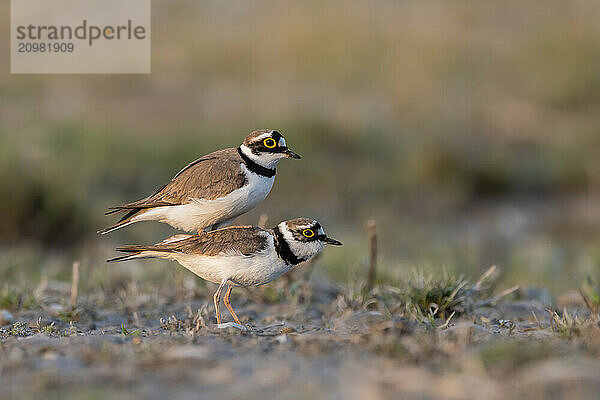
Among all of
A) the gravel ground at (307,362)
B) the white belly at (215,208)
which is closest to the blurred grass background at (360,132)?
the white belly at (215,208)

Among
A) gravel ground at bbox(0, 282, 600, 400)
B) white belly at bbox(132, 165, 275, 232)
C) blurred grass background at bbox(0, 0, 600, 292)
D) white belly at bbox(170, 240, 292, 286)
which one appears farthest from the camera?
blurred grass background at bbox(0, 0, 600, 292)

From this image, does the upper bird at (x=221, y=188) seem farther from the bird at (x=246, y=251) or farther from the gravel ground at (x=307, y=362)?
the gravel ground at (x=307, y=362)

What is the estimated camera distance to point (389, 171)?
14453mm

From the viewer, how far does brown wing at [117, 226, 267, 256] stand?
5.48 m

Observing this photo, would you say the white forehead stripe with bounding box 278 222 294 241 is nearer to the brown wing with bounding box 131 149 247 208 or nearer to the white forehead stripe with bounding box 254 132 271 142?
the brown wing with bounding box 131 149 247 208

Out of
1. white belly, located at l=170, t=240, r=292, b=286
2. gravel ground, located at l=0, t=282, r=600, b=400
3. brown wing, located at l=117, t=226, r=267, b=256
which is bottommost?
gravel ground, located at l=0, t=282, r=600, b=400

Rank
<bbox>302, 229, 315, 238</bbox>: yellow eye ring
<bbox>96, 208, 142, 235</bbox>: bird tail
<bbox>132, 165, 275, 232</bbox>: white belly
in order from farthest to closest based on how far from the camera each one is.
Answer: <bbox>96, 208, 142, 235</bbox>: bird tail < <bbox>132, 165, 275, 232</bbox>: white belly < <bbox>302, 229, 315, 238</bbox>: yellow eye ring

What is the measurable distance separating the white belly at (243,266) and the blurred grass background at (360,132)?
2230 mm

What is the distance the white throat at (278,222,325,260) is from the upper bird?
1.20 ft

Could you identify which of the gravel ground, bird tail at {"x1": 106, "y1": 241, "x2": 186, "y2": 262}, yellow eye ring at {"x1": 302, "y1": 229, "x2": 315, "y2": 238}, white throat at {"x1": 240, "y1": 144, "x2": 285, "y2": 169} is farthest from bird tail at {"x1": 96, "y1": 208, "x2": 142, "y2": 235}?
yellow eye ring at {"x1": 302, "y1": 229, "x2": 315, "y2": 238}

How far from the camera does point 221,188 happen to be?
5711 mm

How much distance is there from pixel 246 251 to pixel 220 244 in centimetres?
22

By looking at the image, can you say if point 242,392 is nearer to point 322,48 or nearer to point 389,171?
point 389,171

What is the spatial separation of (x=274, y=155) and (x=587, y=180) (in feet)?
32.1
